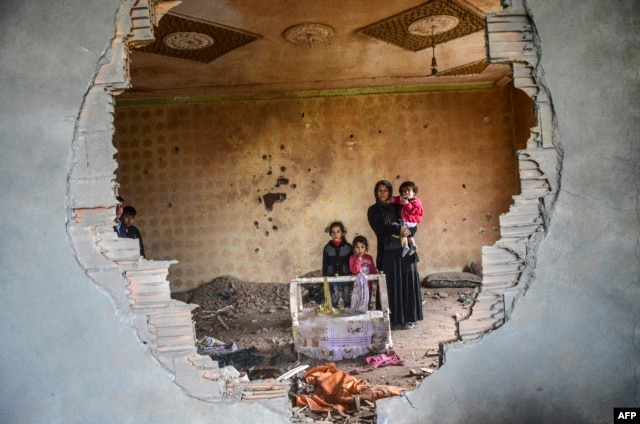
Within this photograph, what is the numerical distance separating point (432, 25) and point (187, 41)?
2519mm

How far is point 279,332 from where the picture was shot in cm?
603

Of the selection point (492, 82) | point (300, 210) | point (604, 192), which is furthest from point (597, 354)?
point (492, 82)

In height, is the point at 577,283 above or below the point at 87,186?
below

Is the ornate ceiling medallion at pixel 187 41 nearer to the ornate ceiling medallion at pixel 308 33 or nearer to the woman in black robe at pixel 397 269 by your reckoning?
the ornate ceiling medallion at pixel 308 33

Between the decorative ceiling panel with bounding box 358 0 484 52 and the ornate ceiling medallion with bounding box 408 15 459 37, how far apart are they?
0.09 feet

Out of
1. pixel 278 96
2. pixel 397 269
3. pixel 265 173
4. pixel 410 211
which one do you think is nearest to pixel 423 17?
pixel 410 211

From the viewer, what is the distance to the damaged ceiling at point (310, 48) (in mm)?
4668

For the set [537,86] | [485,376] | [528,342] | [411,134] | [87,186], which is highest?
[411,134]

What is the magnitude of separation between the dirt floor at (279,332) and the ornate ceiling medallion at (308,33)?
3.08 meters

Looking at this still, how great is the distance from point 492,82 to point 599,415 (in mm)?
6423

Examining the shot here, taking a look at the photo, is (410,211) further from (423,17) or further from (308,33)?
(308,33)

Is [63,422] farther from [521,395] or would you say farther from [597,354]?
[597,354]

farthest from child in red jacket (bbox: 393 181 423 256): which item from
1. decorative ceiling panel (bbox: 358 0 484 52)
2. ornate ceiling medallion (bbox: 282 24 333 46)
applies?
ornate ceiling medallion (bbox: 282 24 333 46)

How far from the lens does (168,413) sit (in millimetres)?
2600
